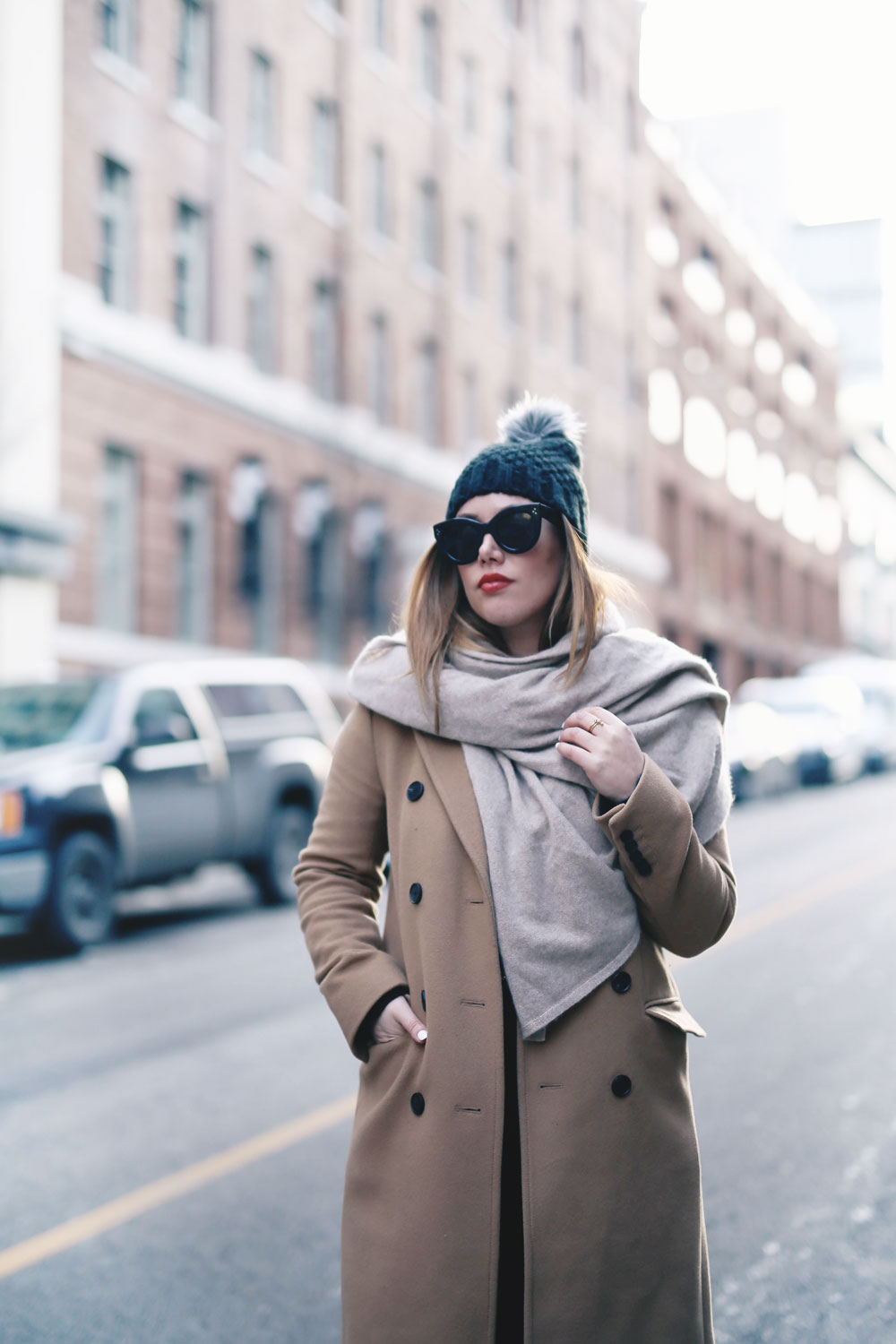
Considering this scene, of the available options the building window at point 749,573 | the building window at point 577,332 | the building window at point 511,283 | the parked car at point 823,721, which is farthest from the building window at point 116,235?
the building window at point 749,573

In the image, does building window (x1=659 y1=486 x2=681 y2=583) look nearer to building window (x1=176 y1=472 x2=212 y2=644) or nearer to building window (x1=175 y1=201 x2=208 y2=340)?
building window (x1=175 y1=201 x2=208 y2=340)

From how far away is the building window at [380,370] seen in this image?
27.6 meters

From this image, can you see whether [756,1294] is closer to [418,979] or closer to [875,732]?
[418,979]

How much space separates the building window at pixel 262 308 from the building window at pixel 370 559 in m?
3.07

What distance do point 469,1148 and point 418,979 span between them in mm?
269

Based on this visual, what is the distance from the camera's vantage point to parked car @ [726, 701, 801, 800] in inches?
923

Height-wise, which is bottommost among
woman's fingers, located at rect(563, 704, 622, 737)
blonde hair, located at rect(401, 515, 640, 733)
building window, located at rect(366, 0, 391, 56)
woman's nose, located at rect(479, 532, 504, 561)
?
woman's fingers, located at rect(563, 704, 622, 737)

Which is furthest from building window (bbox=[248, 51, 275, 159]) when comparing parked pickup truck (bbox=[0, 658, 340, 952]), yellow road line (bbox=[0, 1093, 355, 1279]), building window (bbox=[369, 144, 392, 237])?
yellow road line (bbox=[0, 1093, 355, 1279])

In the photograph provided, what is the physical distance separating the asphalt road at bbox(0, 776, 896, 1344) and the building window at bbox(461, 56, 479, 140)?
24.6m

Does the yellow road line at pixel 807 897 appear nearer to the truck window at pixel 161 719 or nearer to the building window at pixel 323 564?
the truck window at pixel 161 719

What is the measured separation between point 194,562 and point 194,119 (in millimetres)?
6592

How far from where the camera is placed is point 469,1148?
2.25 m

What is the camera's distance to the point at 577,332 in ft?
122

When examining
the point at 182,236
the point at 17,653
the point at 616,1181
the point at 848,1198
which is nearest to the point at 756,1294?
the point at 848,1198
